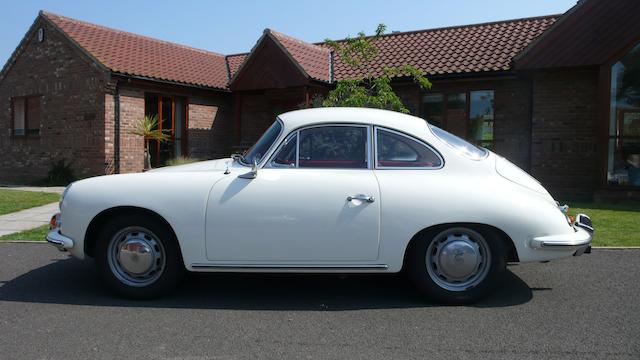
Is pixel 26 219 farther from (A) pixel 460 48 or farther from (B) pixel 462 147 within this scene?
(A) pixel 460 48

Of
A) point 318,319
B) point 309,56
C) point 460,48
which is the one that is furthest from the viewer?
point 309,56

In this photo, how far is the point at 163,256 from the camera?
4422mm

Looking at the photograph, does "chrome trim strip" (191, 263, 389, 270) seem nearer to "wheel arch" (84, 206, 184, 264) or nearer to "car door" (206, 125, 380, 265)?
"car door" (206, 125, 380, 265)

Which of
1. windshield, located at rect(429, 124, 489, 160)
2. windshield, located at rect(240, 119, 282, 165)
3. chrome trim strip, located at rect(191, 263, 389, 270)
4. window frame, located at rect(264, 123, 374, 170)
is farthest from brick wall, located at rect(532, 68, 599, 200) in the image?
windshield, located at rect(240, 119, 282, 165)

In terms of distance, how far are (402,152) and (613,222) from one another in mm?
5437

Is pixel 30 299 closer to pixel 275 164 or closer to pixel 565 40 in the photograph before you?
pixel 275 164

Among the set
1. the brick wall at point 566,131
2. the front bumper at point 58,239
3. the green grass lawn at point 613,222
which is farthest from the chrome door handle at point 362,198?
the brick wall at point 566,131

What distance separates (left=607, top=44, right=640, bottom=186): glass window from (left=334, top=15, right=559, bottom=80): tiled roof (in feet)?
8.04

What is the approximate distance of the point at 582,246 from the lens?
431 centimetres

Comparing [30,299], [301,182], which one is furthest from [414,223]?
[30,299]

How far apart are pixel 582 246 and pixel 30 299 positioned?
4440mm

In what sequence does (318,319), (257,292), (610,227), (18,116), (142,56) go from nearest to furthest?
(318,319) < (257,292) < (610,227) < (142,56) < (18,116)

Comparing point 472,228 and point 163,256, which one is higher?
point 472,228

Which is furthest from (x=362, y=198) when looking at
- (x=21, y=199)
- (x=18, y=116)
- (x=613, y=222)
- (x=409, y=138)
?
(x=18, y=116)
